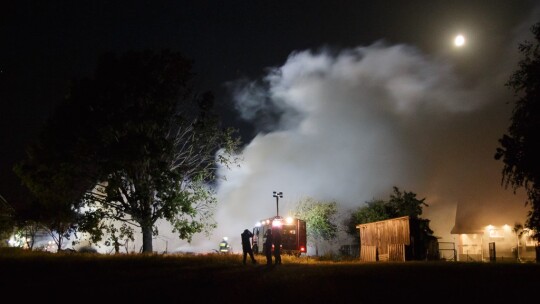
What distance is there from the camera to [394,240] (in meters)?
31.2

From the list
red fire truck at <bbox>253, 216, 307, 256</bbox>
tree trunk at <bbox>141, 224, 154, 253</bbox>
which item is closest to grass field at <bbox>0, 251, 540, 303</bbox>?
tree trunk at <bbox>141, 224, 154, 253</bbox>

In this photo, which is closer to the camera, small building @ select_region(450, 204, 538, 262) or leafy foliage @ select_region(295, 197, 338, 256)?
small building @ select_region(450, 204, 538, 262)

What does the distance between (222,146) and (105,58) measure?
10.1 meters

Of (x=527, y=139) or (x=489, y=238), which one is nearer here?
(x=527, y=139)

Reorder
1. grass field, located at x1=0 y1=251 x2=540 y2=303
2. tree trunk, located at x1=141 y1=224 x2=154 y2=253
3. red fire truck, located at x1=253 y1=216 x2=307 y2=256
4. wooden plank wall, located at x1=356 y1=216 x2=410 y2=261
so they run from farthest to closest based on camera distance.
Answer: red fire truck, located at x1=253 y1=216 x2=307 y2=256
tree trunk, located at x1=141 y1=224 x2=154 y2=253
wooden plank wall, located at x1=356 y1=216 x2=410 y2=261
grass field, located at x1=0 y1=251 x2=540 y2=303

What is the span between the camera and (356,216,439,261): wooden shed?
29.8 meters

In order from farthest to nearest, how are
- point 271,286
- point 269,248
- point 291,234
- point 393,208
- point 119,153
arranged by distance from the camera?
point 393,208, point 291,234, point 119,153, point 269,248, point 271,286

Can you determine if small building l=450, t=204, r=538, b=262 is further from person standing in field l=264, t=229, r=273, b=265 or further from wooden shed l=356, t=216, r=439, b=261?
person standing in field l=264, t=229, r=273, b=265

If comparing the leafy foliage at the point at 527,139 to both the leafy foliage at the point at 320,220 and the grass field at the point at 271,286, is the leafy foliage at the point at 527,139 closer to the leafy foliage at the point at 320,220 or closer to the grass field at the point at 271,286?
the grass field at the point at 271,286

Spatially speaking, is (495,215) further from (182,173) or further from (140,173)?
(140,173)

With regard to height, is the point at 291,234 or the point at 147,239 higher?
the point at 147,239

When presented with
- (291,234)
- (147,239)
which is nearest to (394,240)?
(291,234)

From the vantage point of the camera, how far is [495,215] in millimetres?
42938

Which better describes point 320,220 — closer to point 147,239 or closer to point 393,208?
point 393,208
